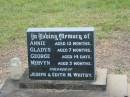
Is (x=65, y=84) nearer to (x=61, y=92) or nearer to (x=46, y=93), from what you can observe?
(x=61, y=92)

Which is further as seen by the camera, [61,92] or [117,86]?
[117,86]

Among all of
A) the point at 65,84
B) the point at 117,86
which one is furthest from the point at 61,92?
the point at 117,86

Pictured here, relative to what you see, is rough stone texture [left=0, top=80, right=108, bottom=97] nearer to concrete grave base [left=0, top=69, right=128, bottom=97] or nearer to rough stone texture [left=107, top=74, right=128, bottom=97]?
concrete grave base [left=0, top=69, right=128, bottom=97]

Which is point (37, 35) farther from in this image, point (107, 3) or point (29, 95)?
point (107, 3)

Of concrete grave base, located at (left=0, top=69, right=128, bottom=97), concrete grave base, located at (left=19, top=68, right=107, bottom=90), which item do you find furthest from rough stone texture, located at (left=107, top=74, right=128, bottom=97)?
concrete grave base, located at (left=19, top=68, right=107, bottom=90)

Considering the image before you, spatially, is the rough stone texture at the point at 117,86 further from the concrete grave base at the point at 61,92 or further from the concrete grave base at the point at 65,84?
the concrete grave base at the point at 65,84

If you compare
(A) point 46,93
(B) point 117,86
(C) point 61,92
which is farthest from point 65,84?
(B) point 117,86

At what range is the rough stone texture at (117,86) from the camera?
5617 mm

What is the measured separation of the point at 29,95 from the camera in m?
5.61

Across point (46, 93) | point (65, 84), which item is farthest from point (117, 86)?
point (46, 93)

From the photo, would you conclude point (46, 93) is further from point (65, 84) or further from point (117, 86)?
point (117, 86)

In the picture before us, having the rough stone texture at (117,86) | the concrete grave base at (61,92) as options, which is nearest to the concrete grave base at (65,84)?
the concrete grave base at (61,92)

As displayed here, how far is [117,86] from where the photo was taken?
19.1 ft

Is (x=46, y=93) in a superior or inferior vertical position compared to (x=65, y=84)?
inferior
